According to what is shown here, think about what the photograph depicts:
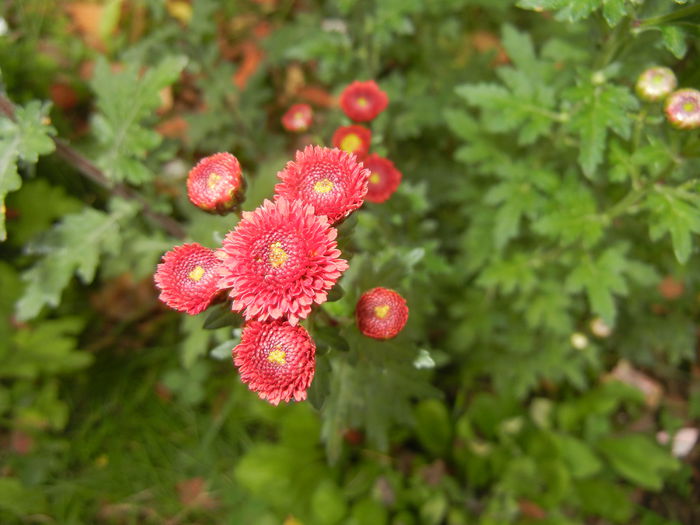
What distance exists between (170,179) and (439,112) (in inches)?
68.1

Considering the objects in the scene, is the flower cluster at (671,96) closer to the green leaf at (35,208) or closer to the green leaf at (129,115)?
the green leaf at (129,115)

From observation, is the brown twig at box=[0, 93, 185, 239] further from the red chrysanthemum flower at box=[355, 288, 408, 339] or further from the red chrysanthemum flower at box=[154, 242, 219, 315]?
the red chrysanthemum flower at box=[355, 288, 408, 339]

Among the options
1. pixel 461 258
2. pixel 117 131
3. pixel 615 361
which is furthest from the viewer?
pixel 615 361

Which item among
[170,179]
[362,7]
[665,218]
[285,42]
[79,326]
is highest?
[362,7]

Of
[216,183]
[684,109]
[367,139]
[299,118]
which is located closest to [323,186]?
[216,183]

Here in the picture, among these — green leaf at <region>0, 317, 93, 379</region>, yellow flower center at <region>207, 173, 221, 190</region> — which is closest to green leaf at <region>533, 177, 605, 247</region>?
yellow flower center at <region>207, 173, 221, 190</region>

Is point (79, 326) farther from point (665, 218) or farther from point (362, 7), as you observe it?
point (665, 218)

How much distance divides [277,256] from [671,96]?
4.71ft

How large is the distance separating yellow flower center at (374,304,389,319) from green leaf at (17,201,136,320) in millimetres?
1332

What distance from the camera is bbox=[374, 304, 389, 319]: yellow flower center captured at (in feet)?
5.24

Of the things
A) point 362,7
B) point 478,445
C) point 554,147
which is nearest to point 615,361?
point 478,445

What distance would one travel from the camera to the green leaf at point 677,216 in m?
1.83

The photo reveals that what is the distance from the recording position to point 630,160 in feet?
6.76

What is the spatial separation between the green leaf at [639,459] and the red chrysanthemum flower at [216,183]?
258 centimetres
